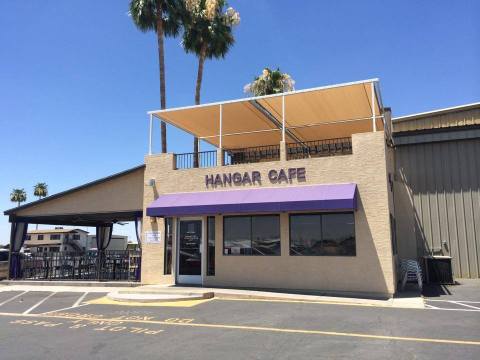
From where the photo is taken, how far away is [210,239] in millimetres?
15117

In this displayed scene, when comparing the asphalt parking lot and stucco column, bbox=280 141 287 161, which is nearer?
the asphalt parking lot

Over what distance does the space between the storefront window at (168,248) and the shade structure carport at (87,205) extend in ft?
7.71

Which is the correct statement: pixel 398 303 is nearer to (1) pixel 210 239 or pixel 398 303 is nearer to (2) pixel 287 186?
(2) pixel 287 186

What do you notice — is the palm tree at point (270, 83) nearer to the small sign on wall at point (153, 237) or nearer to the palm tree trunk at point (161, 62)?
the palm tree trunk at point (161, 62)

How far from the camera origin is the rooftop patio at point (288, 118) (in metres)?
14.3

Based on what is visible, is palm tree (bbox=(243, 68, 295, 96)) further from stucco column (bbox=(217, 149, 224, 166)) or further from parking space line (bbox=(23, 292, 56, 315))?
parking space line (bbox=(23, 292, 56, 315))

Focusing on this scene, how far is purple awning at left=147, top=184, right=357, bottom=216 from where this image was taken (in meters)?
12.3

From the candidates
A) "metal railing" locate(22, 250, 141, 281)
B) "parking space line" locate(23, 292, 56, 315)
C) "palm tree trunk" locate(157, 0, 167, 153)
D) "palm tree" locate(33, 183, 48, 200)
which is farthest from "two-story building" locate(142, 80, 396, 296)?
"palm tree" locate(33, 183, 48, 200)

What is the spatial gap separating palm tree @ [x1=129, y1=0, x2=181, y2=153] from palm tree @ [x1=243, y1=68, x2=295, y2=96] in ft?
19.2

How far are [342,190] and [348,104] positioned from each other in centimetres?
430

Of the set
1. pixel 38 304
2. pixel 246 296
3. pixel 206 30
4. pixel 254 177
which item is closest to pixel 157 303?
pixel 246 296

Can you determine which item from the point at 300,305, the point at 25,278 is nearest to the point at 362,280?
the point at 300,305

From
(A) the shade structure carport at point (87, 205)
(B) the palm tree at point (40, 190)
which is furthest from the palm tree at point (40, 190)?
(A) the shade structure carport at point (87, 205)

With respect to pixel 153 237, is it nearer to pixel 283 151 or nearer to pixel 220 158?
pixel 220 158
